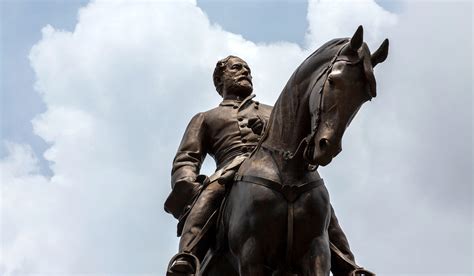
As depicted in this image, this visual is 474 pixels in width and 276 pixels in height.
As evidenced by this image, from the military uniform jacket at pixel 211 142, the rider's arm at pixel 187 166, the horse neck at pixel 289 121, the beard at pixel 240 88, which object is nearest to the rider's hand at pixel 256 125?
the military uniform jacket at pixel 211 142

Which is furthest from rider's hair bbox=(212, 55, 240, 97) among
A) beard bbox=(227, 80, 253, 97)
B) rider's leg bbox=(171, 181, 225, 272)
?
rider's leg bbox=(171, 181, 225, 272)

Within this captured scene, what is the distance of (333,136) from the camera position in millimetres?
9672

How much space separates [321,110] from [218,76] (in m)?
4.25

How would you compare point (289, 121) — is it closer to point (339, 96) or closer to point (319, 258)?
point (339, 96)

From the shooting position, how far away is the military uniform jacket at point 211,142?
12359mm

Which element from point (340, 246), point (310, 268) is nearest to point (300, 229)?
point (310, 268)

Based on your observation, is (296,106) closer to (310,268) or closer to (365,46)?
(365,46)

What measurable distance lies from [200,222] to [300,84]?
2219 mm

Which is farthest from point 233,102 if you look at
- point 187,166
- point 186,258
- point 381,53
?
point 381,53

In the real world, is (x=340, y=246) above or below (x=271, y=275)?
above

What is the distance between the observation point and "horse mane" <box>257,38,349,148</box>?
10.5m

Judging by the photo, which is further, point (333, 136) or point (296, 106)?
point (296, 106)

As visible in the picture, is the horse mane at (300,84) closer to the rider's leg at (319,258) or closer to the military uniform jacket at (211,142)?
the rider's leg at (319,258)

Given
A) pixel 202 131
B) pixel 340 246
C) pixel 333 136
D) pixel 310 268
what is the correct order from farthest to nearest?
pixel 202 131 → pixel 340 246 → pixel 310 268 → pixel 333 136
